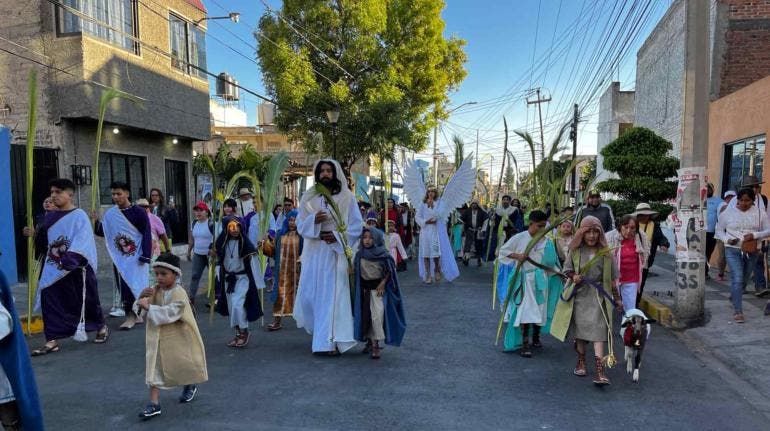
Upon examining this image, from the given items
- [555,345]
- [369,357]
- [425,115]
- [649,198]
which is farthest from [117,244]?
[425,115]

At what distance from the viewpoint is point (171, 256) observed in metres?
3.88

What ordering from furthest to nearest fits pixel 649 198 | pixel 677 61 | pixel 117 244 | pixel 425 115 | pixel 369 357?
1. pixel 425 115
2. pixel 677 61
3. pixel 649 198
4. pixel 117 244
5. pixel 369 357

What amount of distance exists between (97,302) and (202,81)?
9550mm

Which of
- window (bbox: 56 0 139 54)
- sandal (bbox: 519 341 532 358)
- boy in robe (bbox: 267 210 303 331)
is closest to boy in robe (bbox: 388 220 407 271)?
boy in robe (bbox: 267 210 303 331)

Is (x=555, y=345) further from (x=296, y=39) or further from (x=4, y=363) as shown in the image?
(x=296, y=39)

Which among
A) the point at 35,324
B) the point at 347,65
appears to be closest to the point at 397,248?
the point at 35,324

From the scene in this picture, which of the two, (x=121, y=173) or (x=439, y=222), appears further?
(x=121, y=173)

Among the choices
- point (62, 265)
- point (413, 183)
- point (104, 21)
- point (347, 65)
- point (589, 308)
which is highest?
point (347, 65)

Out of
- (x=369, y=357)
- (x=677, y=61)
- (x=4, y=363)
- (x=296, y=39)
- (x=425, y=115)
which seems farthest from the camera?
(x=425, y=115)

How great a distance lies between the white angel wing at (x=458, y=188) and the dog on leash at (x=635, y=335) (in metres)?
5.92

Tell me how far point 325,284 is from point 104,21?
28.1 ft

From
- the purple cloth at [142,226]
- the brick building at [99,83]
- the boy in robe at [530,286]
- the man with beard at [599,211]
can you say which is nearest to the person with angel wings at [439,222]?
the man with beard at [599,211]

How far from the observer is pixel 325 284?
216 inches

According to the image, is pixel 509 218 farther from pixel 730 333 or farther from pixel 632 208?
pixel 730 333
